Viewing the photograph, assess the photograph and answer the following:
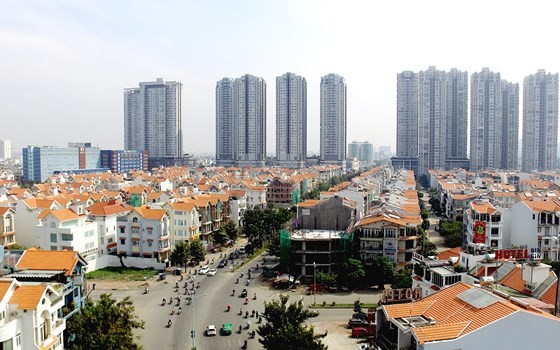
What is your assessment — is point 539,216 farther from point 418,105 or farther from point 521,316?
point 418,105

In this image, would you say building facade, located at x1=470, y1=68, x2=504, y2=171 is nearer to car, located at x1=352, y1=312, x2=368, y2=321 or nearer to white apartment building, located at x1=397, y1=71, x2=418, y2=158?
white apartment building, located at x1=397, y1=71, x2=418, y2=158

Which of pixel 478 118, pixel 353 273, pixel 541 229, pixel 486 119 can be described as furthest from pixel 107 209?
pixel 486 119

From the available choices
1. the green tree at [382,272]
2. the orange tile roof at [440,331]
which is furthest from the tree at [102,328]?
the green tree at [382,272]

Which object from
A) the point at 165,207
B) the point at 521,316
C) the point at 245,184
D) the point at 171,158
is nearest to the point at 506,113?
the point at 245,184

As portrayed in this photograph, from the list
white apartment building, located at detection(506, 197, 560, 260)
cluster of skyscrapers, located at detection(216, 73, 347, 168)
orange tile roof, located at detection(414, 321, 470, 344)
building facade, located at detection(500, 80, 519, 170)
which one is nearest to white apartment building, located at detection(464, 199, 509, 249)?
white apartment building, located at detection(506, 197, 560, 260)

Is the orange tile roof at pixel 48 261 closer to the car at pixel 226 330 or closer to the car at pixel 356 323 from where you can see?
the car at pixel 226 330
